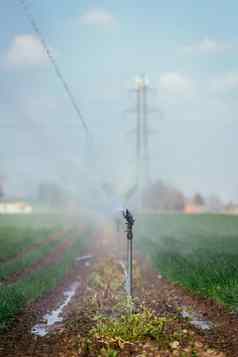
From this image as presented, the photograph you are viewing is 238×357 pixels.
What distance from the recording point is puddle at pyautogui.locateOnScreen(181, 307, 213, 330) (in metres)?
11.7

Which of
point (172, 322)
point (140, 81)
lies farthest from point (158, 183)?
point (172, 322)

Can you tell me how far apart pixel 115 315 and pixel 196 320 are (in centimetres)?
191

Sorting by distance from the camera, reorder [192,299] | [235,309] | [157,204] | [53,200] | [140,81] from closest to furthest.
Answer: [235,309] → [192,299] → [140,81] → [157,204] → [53,200]

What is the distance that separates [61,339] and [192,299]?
18.8ft

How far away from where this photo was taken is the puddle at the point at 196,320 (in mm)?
11727

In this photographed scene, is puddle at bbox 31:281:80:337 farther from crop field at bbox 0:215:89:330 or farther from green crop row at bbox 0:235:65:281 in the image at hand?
green crop row at bbox 0:235:65:281

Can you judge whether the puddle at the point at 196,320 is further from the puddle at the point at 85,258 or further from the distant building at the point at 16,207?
the distant building at the point at 16,207

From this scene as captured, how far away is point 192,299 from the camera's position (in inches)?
595

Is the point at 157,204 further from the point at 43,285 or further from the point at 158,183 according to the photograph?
the point at 43,285

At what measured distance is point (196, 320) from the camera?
12.4 metres

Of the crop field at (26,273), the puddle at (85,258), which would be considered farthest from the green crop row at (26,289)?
the puddle at (85,258)

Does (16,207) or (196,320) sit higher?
(16,207)

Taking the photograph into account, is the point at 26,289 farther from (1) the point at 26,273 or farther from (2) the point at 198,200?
(2) the point at 198,200

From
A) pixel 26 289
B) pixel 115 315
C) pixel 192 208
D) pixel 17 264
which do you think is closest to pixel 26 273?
pixel 17 264
